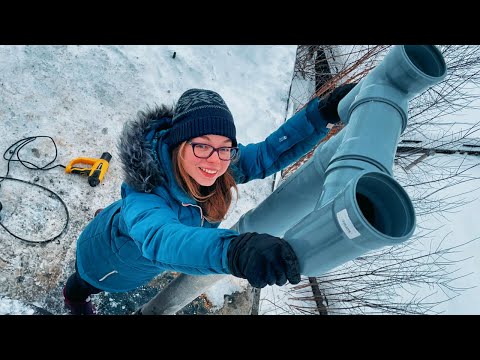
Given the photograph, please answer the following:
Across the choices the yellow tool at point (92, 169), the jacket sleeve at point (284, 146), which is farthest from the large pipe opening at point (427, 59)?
the yellow tool at point (92, 169)

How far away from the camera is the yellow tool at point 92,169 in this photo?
3404 millimetres

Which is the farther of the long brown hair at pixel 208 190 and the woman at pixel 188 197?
the long brown hair at pixel 208 190

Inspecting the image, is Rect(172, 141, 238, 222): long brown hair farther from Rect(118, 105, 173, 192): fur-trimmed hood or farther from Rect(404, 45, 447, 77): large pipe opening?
Rect(404, 45, 447, 77): large pipe opening

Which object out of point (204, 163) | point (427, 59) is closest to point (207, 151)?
point (204, 163)

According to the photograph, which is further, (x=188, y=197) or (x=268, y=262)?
(x=188, y=197)

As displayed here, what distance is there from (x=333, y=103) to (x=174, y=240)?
3.26 ft

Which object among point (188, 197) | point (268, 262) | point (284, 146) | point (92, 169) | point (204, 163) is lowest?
point (268, 262)

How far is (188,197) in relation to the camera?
1.80m

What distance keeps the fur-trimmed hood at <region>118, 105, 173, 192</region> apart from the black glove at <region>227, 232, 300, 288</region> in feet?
2.51

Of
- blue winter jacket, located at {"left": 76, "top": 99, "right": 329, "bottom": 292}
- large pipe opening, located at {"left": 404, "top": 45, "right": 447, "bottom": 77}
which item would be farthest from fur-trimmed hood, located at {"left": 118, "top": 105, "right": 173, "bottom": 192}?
large pipe opening, located at {"left": 404, "top": 45, "right": 447, "bottom": 77}

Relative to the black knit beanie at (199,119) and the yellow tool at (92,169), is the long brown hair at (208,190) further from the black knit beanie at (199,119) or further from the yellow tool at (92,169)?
the yellow tool at (92,169)

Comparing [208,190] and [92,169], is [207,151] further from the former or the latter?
[92,169]

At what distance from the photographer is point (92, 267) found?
216cm

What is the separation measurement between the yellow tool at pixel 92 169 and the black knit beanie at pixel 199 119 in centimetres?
181
